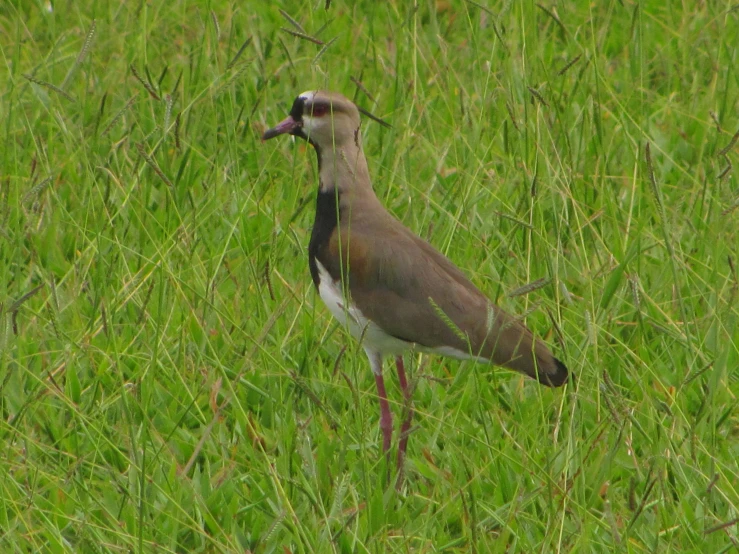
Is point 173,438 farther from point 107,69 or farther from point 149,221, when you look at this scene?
point 107,69

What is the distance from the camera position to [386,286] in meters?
4.39

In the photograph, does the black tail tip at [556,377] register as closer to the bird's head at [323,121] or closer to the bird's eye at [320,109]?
the bird's head at [323,121]

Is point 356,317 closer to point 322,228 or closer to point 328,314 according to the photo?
point 322,228

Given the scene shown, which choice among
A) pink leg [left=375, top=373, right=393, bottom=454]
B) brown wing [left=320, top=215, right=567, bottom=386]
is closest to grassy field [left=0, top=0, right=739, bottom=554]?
pink leg [left=375, top=373, right=393, bottom=454]

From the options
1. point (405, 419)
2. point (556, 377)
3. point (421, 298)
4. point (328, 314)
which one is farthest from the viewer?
point (328, 314)

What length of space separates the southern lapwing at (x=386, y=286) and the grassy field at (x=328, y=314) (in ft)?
0.44

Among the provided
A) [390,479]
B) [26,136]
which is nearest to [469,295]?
[390,479]

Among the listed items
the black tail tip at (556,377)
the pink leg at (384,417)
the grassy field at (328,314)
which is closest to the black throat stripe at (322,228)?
the grassy field at (328,314)

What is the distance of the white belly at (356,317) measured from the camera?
4.31 m

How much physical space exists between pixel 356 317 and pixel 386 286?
0.15 metres

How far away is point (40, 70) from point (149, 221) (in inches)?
54.0

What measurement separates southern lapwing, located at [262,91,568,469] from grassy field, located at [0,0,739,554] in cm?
14

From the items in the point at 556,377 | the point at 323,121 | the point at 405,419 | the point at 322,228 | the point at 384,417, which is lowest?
the point at 384,417

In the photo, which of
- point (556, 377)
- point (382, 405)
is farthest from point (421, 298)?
point (556, 377)
